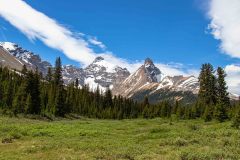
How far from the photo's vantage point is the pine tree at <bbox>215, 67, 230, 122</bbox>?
78562 millimetres

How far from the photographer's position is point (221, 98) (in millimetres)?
85938

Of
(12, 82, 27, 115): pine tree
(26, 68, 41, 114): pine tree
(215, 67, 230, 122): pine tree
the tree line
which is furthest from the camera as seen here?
(26, 68, 41, 114): pine tree

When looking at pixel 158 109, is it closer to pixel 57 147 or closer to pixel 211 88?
pixel 211 88

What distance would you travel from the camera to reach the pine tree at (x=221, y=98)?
78.6 m

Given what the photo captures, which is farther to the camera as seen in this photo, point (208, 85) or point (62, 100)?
point (62, 100)

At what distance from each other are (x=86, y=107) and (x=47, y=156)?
418ft

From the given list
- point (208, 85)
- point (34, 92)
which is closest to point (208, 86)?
point (208, 85)

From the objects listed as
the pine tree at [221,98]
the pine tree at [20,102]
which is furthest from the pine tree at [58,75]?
the pine tree at [221,98]

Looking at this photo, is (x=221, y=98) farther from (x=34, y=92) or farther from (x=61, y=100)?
(x=34, y=92)

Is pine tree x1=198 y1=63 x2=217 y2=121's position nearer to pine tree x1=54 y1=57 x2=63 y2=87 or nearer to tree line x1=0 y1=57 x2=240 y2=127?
tree line x1=0 y1=57 x2=240 y2=127

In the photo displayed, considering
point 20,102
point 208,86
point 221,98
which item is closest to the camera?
point 221,98

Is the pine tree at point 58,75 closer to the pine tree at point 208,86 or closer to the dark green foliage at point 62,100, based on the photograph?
the dark green foliage at point 62,100

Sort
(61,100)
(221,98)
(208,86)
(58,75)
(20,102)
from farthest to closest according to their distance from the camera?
(58,75) → (61,100) → (208,86) → (20,102) → (221,98)

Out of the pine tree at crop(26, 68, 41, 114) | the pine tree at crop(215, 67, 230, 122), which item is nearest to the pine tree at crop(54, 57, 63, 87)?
the pine tree at crop(26, 68, 41, 114)
